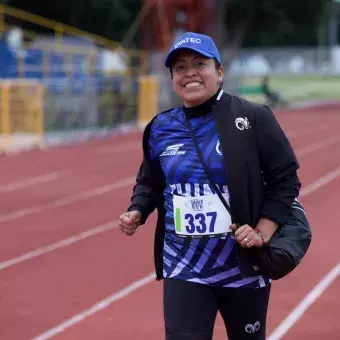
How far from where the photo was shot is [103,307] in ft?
22.9

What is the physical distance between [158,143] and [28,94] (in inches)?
731

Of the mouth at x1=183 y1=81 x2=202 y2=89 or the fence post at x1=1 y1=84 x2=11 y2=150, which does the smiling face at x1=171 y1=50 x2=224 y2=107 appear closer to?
the mouth at x1=183 y1=81 x2=202 y2=89

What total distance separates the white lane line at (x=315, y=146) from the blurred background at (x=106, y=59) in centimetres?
646

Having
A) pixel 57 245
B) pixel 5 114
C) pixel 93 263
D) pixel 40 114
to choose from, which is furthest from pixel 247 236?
pixel 40 114

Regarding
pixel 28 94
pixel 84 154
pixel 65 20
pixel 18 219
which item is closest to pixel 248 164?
pixel 18 219

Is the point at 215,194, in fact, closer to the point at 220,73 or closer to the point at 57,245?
the point at 220,73

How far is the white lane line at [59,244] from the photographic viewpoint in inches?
343

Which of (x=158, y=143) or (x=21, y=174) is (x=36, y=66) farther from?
(x=158, y=143)

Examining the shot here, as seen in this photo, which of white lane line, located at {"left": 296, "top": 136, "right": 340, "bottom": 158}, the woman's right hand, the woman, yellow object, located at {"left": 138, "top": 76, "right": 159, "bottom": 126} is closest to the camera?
the woman

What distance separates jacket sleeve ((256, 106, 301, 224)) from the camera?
149 inches

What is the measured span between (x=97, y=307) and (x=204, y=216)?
3.33 meters

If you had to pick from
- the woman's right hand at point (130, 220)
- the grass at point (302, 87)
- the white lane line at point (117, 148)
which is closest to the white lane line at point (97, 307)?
the woman's right hand at point (130, 220)

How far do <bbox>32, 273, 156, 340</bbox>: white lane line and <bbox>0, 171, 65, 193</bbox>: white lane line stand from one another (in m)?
6.87

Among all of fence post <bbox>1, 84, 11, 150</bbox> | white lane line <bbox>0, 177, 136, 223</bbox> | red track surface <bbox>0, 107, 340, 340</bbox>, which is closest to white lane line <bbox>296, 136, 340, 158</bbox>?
red track surface <bbox>0, 107, 340, 340</bbox>
